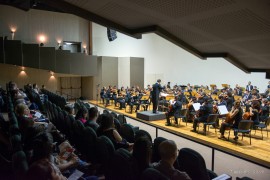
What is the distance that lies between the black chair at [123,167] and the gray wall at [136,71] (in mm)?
17487

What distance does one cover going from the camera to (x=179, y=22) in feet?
9.90

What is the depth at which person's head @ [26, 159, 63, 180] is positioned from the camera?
2019mm

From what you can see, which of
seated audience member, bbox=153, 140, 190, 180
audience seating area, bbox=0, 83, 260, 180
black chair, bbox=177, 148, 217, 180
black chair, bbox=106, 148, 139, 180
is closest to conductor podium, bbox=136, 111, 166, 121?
audience seating area, bbox=0, 83, 260, 180

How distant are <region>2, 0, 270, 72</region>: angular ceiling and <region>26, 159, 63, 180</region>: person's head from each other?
1996mm

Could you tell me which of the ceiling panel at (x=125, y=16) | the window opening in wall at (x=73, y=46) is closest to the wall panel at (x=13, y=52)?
the window opening in wall at (x=73, y=46)

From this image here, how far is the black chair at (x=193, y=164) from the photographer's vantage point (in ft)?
8.49

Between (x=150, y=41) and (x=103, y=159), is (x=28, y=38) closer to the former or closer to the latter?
(x=150, y=41)

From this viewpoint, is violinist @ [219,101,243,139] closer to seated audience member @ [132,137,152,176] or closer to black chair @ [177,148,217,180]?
black chair @ [177,148,217,180]

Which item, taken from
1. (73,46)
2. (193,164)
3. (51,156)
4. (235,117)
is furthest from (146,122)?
(73,46)

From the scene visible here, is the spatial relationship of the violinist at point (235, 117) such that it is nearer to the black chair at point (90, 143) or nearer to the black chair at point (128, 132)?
the black chair at point (128, 132)

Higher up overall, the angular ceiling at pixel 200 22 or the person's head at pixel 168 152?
the angular ceiling at pixel 200 22

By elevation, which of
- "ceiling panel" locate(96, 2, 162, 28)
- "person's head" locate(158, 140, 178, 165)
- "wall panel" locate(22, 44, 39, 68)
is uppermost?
"wall panel" locate(22, 44, 39, 68)

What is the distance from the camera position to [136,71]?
20328 millimetres

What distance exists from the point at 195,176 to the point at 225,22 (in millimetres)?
1873
